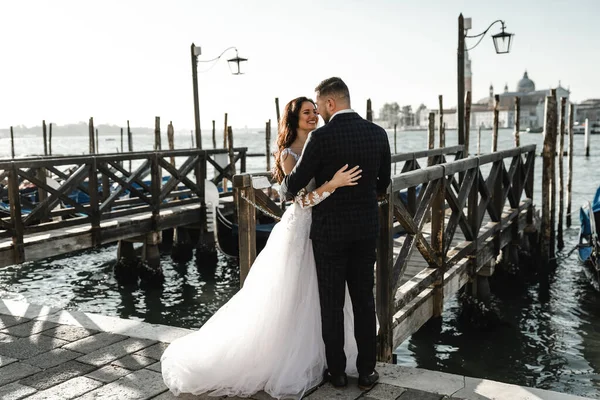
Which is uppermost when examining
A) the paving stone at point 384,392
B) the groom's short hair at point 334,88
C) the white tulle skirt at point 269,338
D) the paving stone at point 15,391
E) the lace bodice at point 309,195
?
the groom's short hair at point 334,88

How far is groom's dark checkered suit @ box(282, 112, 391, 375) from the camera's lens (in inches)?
103

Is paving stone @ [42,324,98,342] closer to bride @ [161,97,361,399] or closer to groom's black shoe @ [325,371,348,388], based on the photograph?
bride @ [161,97,361,399]

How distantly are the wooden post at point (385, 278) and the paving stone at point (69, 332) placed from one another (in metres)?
1.73

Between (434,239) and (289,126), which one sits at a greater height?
(289,126)

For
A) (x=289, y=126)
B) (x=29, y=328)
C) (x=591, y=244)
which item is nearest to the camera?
(x=289, y=126)

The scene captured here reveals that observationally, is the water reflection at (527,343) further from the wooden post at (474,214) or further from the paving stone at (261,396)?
the paving stone at (261,396)

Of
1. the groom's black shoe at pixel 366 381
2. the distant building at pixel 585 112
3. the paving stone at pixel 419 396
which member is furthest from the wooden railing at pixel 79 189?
the distant building at pixel 585 112

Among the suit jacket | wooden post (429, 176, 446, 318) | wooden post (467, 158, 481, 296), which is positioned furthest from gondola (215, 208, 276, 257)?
the suit jacket

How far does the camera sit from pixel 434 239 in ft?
17.0

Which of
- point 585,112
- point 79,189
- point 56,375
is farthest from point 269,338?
point 585,112

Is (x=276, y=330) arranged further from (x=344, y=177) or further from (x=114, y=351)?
(x=114, y=351)

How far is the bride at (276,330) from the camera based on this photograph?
2775 millimetres

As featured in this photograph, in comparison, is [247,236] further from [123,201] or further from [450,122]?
[450,122]

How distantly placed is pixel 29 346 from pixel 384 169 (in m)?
2.25
